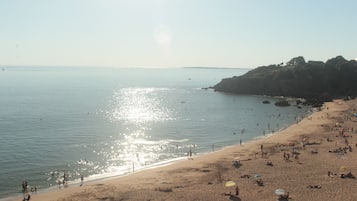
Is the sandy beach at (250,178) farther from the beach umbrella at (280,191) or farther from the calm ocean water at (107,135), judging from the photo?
the calm ocean water at (107,135)

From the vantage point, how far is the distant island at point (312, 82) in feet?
374

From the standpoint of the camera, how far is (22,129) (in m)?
62.3

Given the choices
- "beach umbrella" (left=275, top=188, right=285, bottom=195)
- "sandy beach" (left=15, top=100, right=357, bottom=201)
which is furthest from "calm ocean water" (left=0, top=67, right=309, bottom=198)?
"beach umbrella" (left=275, top=188, right=285, bottom=195)

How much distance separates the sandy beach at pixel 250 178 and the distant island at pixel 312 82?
221 feet

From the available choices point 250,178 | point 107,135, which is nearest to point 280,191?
point 250,178

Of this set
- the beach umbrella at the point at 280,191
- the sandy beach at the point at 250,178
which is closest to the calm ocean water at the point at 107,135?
the sandy beach at the point at 250,178

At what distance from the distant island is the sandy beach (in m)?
67.5

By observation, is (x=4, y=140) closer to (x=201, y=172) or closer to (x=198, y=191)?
(x=201, y=172)

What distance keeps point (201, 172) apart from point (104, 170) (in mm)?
11587

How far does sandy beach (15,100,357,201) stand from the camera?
28172 millimetres

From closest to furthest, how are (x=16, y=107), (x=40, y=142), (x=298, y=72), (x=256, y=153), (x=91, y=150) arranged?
(x=256, y=153) → (x=91, y=150) → (x=40, y=142) → (x=16, y=107) → (x=298, y=72)

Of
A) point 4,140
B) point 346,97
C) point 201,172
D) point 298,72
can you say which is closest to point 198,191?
point 201,172

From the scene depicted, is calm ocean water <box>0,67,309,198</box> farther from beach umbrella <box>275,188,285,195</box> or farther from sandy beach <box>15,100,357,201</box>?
beach umbrella <box>275,188,285,195</box>

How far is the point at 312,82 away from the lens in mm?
119438
